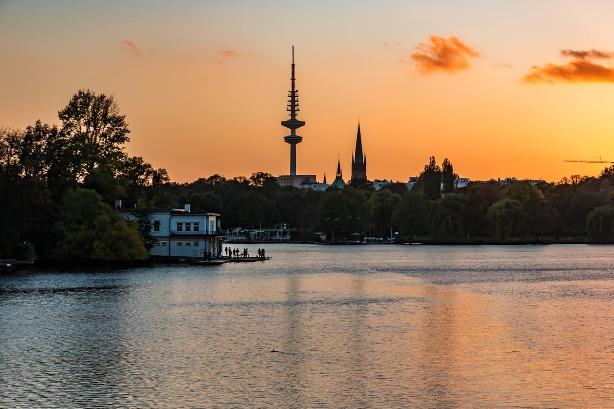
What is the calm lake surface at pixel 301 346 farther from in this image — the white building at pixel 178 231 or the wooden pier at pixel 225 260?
the white building at pixel 178 231

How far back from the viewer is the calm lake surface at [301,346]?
108ft

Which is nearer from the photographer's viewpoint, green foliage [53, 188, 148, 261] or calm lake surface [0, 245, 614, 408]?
calm lake surface [0, 245, 614, 408]

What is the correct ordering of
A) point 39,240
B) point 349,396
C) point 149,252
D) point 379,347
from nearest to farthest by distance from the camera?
point 349,396
point 379,347
point 39,240
point 149,252

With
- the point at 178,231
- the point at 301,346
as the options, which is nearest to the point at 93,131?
the point at 178,231

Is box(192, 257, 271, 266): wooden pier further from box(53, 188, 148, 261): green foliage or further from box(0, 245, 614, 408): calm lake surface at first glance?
box(0, 245, 614, 408): calm lake surface

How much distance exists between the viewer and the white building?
120 metres

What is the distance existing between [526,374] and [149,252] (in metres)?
87.7

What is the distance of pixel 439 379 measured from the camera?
3584 centimetres

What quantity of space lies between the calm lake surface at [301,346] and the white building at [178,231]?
38903mm

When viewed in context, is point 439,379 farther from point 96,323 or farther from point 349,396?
point 96,323

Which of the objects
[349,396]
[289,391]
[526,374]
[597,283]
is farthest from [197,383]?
[597,283]

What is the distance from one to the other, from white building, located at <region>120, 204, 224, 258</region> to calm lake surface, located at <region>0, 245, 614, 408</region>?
3890 centimetres

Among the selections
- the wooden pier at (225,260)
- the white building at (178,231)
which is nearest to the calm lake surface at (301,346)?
the wooden pier at (225,260)

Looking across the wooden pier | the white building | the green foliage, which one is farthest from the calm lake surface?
the white building
